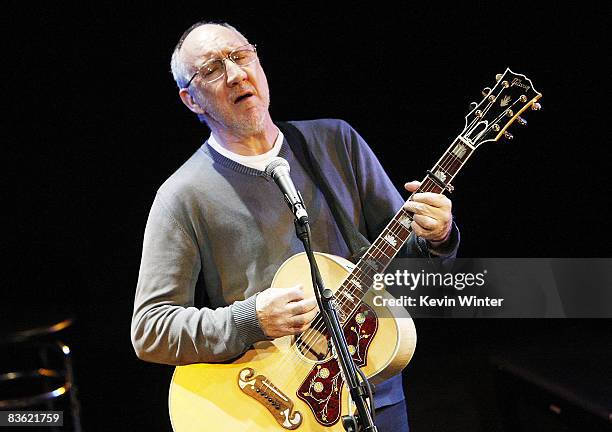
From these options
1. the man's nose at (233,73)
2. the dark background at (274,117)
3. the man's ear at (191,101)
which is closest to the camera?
the man's nose at (233,73)

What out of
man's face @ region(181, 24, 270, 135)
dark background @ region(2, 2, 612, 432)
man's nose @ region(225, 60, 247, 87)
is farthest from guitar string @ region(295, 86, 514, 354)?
dark background @ region(2, 2, 612, 432)

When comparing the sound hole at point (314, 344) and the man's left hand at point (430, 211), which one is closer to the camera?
the man's left hand at point (430, 211)

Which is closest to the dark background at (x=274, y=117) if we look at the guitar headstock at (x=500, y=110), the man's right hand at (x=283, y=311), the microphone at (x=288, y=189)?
the guitar headstock at (x=500, y=110)

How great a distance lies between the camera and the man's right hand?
1916 millimetres

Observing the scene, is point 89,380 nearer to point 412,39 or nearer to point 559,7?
point 412,39

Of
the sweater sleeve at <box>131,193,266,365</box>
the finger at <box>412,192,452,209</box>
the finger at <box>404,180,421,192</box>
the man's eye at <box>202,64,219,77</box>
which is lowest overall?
the sweater sleeve at <box>131,193,266,365</box>

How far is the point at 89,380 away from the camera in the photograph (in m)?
3.22

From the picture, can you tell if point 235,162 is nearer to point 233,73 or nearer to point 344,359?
point 233,73

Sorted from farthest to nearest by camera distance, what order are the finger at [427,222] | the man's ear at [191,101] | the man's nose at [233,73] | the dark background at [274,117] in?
the dark background at [274,117]
the man's ear at [191,101]
the man's nose at [233,73]
the finger at [427,222]

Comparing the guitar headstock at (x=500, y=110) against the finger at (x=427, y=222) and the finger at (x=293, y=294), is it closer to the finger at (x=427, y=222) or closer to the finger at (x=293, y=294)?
the finger at (x=427, y=222)

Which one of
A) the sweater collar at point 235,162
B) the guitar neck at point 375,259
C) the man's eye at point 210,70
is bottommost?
the guitar neck at point 375,259

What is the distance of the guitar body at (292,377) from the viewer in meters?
1.95

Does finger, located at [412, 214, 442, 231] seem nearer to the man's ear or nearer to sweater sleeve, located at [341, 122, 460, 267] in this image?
sweater sleeve, located at [341, 122, 460, 267]

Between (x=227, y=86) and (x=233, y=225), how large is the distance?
1.33 ft
